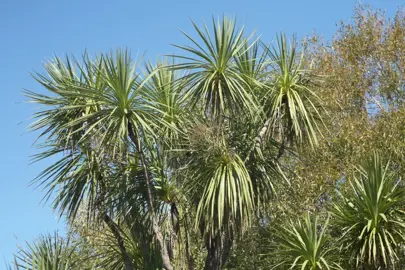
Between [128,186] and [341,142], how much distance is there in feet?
15.1

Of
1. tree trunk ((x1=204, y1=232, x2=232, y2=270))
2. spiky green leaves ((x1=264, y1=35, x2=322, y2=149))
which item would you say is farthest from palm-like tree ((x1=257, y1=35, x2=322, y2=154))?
tree trunk ((x1=204, y1=232, x2=232, y2=270))

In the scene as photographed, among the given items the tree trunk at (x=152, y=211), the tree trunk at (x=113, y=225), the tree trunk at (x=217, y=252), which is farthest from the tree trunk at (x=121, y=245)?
the tree trunk at (x=217, y=252)

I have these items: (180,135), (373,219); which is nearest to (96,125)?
(180,135)

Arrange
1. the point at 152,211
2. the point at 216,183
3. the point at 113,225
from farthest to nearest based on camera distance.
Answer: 1. the point at 113,225
2. the point at 152,211
3. the point at 216,183

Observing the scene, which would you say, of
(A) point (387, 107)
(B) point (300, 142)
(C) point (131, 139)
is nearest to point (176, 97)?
(C) point (131, 139)

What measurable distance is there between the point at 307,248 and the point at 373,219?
0.99m

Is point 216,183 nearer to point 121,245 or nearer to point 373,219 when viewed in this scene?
point 121,245

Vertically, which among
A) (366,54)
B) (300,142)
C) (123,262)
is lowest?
(123,262)

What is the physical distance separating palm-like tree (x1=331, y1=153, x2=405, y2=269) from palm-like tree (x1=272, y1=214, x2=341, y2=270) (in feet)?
0.87

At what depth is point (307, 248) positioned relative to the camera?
375 inches

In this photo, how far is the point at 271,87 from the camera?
9891 millimetres

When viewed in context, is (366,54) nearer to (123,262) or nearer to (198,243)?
(198,243)

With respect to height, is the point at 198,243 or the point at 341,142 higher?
the point at 341,142

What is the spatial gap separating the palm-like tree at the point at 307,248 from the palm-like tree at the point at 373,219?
0.27m
